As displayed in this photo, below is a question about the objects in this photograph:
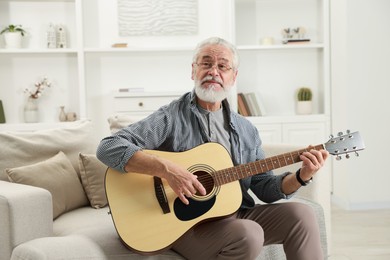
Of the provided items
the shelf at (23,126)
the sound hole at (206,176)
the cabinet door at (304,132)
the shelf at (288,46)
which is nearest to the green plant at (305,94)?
the cabinet door at (304,132)

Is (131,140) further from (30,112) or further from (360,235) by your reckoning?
(30,112)

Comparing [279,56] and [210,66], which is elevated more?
[279,56]

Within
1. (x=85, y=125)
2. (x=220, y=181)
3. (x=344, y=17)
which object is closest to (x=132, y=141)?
(x=220, y=181)

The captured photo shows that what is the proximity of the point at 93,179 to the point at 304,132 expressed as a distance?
269 centimetres

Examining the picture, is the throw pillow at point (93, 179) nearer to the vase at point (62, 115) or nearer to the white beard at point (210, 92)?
the white beard at point (210, 92)

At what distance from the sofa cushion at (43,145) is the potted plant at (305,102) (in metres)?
2.64

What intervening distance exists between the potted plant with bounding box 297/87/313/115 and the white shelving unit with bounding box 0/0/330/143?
111 millimetres

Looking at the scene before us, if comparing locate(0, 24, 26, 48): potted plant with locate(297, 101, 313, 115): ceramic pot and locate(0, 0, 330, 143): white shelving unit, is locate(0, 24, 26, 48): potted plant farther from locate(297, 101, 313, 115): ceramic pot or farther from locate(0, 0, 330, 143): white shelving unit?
locate(297, 101, 313, 115): ceramic pot

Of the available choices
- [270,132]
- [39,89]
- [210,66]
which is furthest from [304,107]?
[210,66]

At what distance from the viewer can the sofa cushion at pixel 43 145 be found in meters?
2.95

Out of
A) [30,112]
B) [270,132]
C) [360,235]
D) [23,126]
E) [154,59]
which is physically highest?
[154,59]

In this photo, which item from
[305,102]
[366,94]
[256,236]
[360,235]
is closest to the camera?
[256,236]

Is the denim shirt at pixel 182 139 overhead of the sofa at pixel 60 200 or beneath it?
overhead

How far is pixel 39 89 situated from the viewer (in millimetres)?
5289
